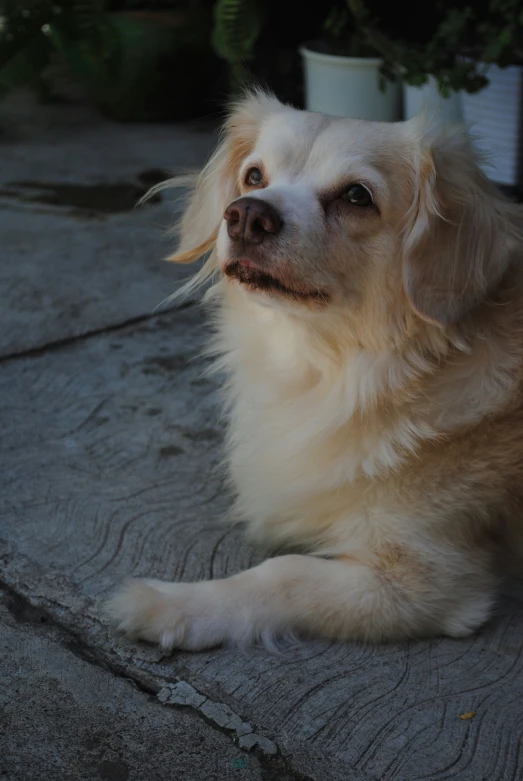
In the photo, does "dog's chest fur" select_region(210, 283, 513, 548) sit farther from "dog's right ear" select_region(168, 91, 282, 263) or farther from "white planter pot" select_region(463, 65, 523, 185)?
"white planter pot" select_region(463, 65, 523, 185)

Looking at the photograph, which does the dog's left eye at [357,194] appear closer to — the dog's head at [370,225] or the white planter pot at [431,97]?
the dog's head at [370,225]

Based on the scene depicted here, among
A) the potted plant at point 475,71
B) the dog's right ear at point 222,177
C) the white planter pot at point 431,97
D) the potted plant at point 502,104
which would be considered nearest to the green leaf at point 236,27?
the potted plant at point 475,71

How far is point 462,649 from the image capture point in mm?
2285

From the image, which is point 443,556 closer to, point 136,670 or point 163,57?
point 136,670

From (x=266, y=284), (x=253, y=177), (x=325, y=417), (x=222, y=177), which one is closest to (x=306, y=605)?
(x=325, y=417)

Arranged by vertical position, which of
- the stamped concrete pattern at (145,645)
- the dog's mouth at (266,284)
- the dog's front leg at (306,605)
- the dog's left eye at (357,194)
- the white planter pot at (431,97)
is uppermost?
the dog's left eye at (357,194)

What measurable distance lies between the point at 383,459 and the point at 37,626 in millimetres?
939

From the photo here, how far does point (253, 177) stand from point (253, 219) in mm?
386

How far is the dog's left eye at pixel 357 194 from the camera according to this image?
7.50 feet

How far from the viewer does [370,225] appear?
90.6 inches

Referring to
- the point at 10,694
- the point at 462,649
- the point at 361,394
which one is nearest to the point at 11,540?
the point at 10,694

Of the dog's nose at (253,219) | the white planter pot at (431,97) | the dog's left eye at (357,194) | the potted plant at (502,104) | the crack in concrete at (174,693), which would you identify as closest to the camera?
the crack in concrete at (174,693)

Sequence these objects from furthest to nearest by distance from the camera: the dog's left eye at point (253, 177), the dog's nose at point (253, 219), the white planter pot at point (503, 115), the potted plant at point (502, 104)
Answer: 1. the white planter pot at point (503, 115)
2. the potted plant at point (502, 104)
3. the dog's left eye at point (253, 177)
4. the dog's nose at point (253, 219)

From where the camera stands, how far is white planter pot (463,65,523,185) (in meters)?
4.98
